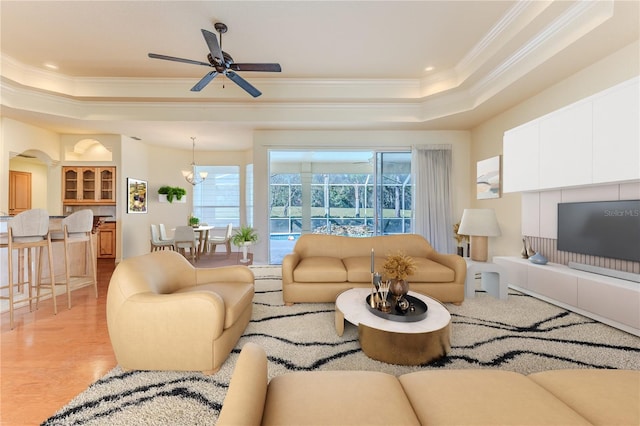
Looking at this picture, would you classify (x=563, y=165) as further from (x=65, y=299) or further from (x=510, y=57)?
(x=65, y=299)

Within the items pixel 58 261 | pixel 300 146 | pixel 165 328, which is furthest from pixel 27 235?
pixel 300 146

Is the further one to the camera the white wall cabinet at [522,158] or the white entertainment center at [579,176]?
the white wall cabinet at [522,158]

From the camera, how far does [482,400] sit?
978 millimetres

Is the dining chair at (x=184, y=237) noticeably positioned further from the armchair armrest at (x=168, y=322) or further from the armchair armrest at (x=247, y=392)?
the armchair armrest at (x=247, y=392)

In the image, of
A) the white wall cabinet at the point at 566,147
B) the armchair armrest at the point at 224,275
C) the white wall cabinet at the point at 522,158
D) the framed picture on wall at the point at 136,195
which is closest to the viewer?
the armchair armrest at the point at 224,275

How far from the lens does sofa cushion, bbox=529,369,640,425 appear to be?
2.99ft

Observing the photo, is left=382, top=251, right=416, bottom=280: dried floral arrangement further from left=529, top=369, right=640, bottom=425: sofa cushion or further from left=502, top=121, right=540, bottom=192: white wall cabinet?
left=502, top=121, right=540, bottom=192: white wall cabinet

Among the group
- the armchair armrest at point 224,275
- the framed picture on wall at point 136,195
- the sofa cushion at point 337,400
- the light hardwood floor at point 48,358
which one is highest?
the framed picture on wall at point 136,195

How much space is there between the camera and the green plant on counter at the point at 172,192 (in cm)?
713

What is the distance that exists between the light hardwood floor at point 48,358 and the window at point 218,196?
4.77 meters

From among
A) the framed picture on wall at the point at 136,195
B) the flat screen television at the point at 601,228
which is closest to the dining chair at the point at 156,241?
the framed picture on wall at the point at 136,195

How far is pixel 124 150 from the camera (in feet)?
19.7

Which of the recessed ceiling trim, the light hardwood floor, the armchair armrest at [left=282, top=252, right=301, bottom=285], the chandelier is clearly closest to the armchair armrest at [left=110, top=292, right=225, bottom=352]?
the light hardwood floor

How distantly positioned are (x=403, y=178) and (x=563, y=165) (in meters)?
2.81
